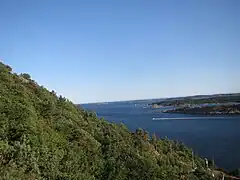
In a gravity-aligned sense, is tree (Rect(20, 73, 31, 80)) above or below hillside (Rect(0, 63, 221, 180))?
above

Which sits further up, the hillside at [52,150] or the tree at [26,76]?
the tree at [26,76]

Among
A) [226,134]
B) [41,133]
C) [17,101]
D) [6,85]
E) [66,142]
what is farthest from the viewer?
[226,134]

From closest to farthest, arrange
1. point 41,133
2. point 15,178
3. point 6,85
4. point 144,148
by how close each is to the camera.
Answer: point 15,178
point 41,133
point 6,85
point 144,148

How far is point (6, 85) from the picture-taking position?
20.7m

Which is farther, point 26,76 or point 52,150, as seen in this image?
point 26,76

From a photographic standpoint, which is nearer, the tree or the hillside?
the hillside

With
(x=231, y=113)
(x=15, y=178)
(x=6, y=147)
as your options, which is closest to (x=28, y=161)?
(x=6, y=147)

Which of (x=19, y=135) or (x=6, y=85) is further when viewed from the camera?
(x=6, y=85)

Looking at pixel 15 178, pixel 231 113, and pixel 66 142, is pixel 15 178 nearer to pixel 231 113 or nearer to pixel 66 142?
pixel 66 142

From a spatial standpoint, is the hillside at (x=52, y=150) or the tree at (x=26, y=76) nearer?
the hillside at (x=52, y=150)

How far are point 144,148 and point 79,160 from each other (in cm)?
1080

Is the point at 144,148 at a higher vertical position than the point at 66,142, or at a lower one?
lower

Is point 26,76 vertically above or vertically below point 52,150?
above

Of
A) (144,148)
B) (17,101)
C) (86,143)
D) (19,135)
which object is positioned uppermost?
(17,101)
